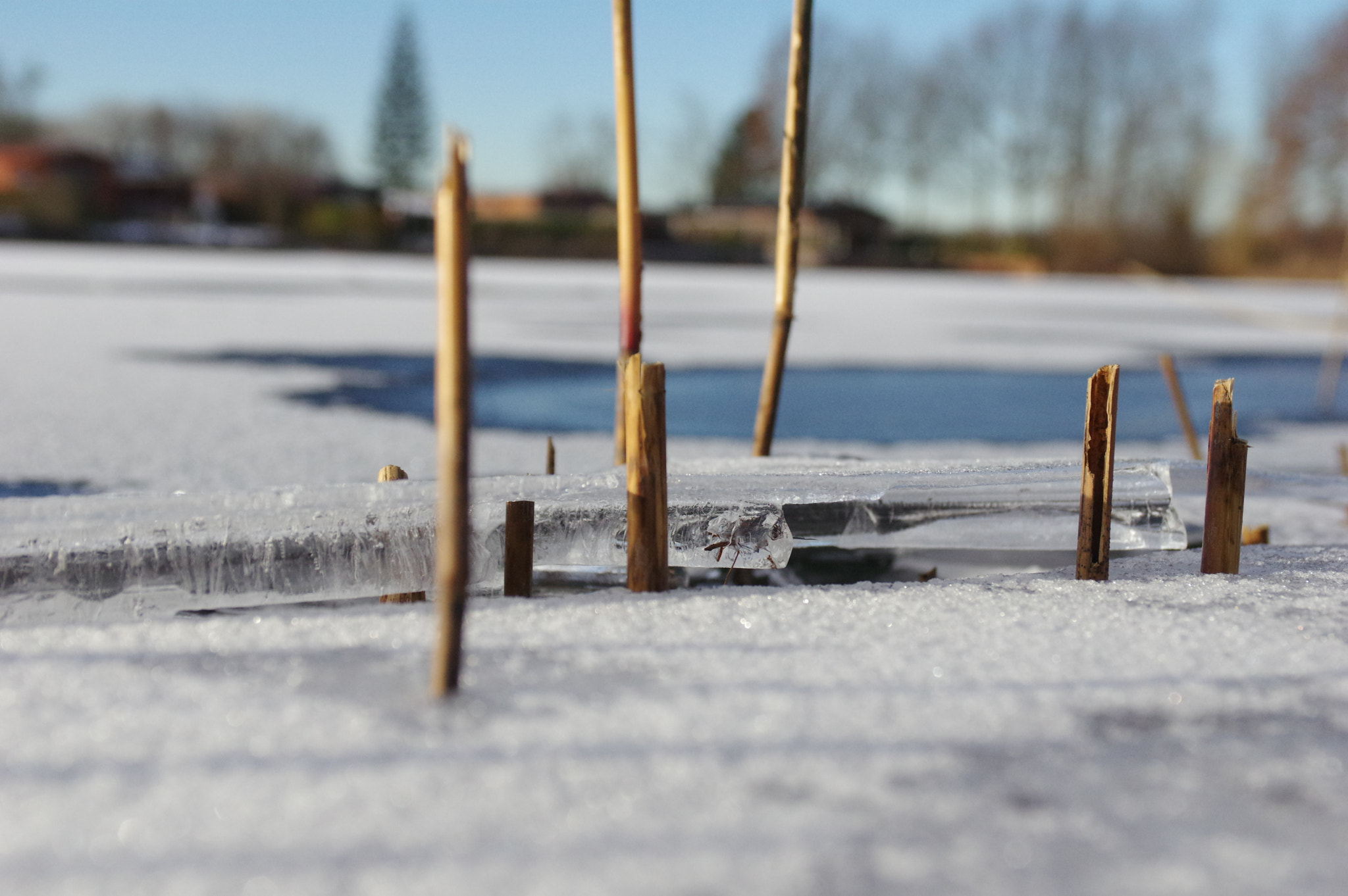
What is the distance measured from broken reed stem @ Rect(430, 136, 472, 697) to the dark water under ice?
287 cm

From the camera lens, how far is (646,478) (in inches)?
63.4

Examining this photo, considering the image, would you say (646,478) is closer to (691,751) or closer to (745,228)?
(691,751)

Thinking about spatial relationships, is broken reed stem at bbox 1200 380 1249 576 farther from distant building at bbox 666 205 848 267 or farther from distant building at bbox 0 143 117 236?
distant building at bbox 666 205 848 267

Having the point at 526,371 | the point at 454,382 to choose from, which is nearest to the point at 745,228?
the point at 526,371

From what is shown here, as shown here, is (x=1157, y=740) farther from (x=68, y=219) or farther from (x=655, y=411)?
(x=68, y=219)

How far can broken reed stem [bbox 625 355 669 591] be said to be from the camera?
1.59 metres

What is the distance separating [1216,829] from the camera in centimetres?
102

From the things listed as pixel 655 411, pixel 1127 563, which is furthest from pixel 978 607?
pixel 655 411

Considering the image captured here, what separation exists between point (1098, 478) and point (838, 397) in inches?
141

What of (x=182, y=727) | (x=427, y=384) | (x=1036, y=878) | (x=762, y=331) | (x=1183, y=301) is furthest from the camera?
(x=1183, y=301)

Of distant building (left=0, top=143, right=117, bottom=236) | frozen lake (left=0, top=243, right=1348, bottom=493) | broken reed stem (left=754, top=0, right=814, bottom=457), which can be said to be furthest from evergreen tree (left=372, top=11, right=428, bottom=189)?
broken reed stem (left=754, top=0, right=814, bottom=457)

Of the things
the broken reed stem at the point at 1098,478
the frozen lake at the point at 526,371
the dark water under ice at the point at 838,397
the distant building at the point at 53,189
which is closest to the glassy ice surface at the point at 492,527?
the broken reed stem at the point at 1098,478

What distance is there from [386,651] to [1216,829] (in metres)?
0.96

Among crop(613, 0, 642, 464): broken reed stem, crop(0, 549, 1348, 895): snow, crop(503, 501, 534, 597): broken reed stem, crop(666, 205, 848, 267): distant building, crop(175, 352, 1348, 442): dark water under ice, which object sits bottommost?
crop(0, 549, 1348, 895): snow
